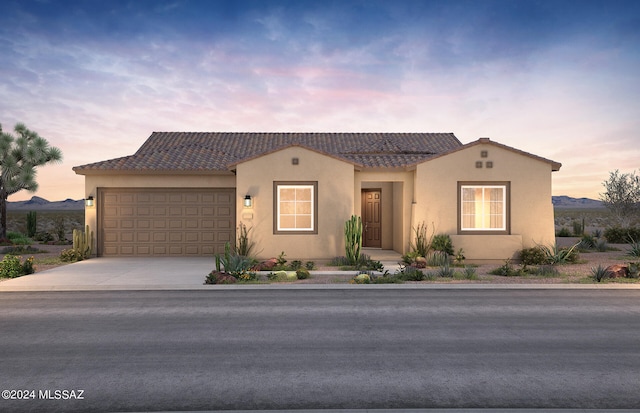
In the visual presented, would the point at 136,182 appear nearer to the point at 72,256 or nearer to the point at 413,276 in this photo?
the point at 72,256

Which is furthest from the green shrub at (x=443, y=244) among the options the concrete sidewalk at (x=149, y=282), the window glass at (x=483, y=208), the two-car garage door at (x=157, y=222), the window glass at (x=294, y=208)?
the two-car garage door at (x=157, y=222)

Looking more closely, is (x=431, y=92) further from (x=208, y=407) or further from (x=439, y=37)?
(x=208, y=407)

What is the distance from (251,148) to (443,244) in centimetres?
1168

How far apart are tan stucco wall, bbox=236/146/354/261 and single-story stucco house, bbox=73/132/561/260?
0.12 feet

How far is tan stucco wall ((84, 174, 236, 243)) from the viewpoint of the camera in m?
17.4

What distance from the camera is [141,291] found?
413 inches

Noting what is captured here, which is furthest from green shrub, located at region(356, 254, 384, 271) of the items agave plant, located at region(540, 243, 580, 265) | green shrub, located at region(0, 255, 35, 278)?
green shrub, located at region(0, 255, 35, 278)

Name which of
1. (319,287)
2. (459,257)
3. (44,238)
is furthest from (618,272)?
(44,238)

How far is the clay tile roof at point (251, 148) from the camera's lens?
17391 mm

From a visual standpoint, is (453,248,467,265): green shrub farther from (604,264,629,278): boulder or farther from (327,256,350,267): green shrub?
(604,264,629,278): boulder

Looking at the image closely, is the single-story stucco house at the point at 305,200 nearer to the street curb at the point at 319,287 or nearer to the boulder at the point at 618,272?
the boulder at the point at 618,272

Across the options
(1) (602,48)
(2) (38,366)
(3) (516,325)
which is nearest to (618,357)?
(3) (516,325)

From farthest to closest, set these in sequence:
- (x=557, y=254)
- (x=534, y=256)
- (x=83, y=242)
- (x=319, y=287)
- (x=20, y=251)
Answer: (x=20, y=251)
(x=83, y=242)
(x=557, y=254)
(x=534, y=256)
(x=319, y=287)

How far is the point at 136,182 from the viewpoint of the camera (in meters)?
17.5
